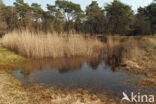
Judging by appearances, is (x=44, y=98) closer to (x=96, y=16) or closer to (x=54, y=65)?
(x=54, y=65)

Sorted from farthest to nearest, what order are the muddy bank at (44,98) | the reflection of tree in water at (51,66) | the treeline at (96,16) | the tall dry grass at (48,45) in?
1. the treeline at (96,16)
2. the tall dry grass at (48,45)
3. the reflection of tree in water at (51,66)
4. the muddy bank at (44,98)

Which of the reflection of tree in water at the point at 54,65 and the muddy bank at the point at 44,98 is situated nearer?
the muddy bank at the point at 44,98

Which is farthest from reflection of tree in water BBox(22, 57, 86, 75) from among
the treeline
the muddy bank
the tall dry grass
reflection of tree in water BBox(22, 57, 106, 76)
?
the treeline

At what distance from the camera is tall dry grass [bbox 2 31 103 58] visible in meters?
6.88

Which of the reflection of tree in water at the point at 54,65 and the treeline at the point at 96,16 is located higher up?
the treeline at the point at 96,16

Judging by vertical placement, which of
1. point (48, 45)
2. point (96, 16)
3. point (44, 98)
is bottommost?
point (44, 98)

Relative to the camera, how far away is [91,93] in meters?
3.07

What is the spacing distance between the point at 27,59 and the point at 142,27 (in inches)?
841

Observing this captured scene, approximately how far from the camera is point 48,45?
706cm

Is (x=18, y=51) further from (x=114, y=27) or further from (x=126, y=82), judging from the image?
(x=114, y=27)

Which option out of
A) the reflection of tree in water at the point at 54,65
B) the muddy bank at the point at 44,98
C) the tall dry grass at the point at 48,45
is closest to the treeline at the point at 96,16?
the tall dry grass at the point at 48,45

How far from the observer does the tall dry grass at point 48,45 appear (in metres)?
6.88

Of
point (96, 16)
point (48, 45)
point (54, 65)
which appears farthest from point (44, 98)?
point (96, 16)

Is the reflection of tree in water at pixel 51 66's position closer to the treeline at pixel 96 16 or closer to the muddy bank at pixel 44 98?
the muddy bank at pixel 44 98
